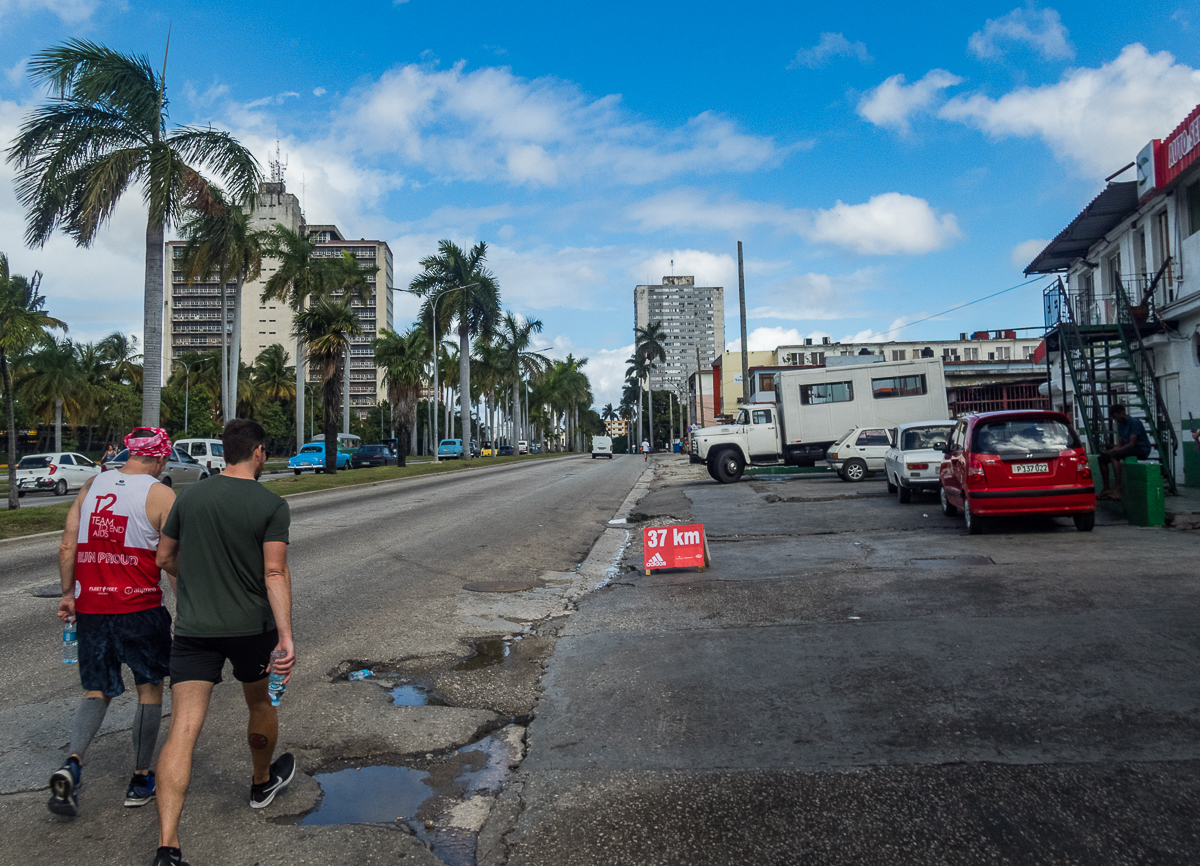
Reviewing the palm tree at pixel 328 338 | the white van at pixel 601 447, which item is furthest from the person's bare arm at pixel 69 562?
the white van at pixel 601 447

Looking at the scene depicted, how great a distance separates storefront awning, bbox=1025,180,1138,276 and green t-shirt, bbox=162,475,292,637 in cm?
2053

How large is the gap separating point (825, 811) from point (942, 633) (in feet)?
11.1

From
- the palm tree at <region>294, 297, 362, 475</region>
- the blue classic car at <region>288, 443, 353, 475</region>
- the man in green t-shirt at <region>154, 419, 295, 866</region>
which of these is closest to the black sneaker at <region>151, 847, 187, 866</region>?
the man in green t-shirt at <region>154, 419, 295, 866</region>

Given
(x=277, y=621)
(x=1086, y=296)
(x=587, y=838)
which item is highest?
(x=1086, y=296)

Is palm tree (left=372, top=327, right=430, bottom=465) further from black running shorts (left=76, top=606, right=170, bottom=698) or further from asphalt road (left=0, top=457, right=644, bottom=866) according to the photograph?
black running shorts (left=76, top=606, right=170, bottom=698)

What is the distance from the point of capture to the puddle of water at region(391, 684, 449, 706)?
545cm

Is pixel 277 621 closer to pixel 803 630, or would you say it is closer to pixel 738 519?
pixel 803 630

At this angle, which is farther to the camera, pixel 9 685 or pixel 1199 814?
pixel 9 685

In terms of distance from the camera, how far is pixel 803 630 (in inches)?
274

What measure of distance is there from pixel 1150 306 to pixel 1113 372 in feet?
10.5

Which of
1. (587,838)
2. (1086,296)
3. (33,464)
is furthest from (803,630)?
(33,464)

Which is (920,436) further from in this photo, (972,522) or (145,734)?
(145,734)

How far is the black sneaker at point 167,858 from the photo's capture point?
318cm

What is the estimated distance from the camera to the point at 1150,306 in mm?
18562
